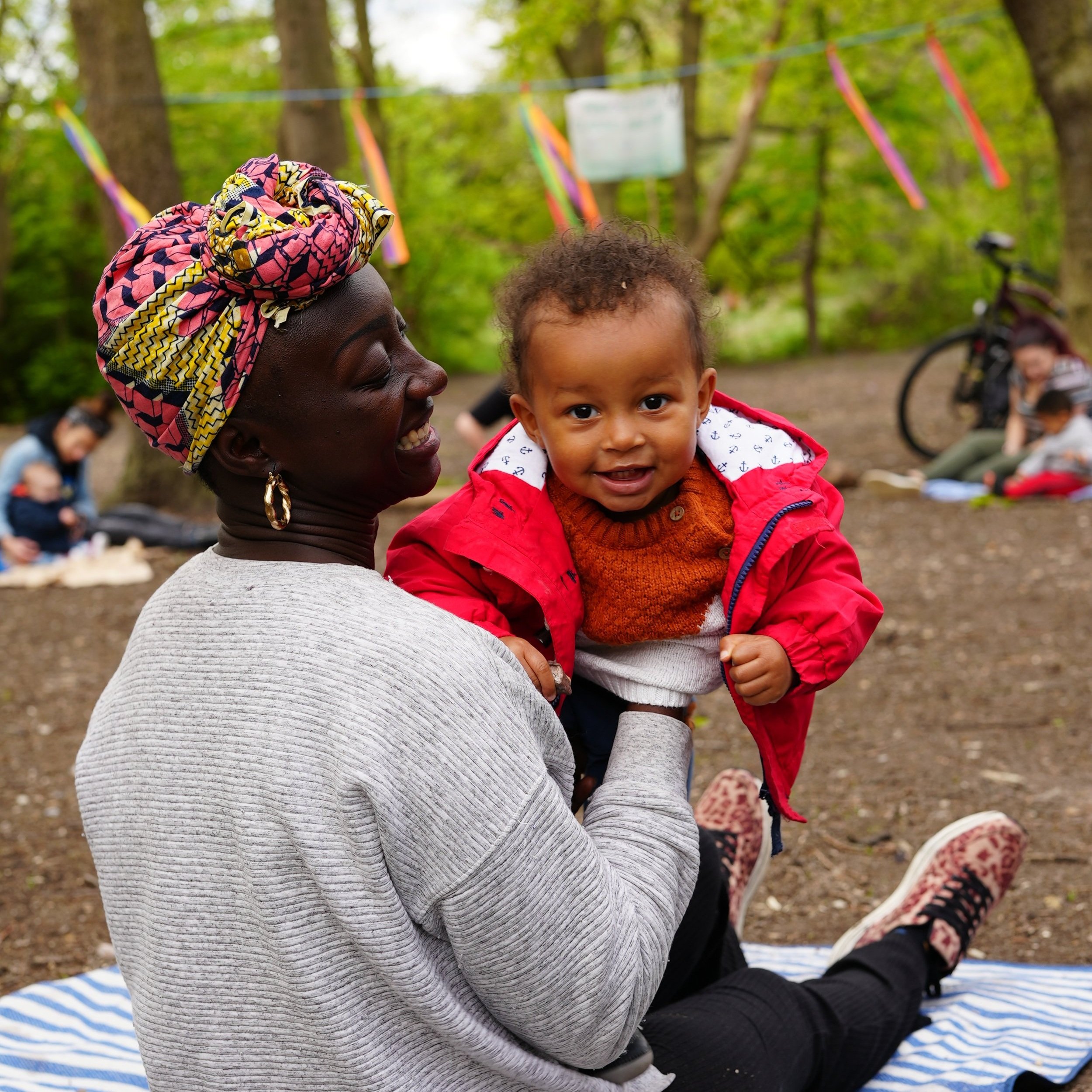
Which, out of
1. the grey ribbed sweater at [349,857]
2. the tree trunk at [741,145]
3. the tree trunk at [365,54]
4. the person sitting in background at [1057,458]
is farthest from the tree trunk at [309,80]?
the grey ribbed sweater at [349,857]

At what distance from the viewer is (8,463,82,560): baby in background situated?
706 cm

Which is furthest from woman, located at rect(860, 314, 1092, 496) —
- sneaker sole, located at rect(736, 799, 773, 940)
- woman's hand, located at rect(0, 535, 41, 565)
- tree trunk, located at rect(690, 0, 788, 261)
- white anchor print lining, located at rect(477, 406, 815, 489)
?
white anchor print lining, located at rect(477, 406, 815, 489)

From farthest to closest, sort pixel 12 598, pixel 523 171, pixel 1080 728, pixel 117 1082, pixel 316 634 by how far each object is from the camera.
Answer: pixel 523 171 → pixel 12 598 → pixel 1080 728 → pixel 117 1082 → pixel 316 634

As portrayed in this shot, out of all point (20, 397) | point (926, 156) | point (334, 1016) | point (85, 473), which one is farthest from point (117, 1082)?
point (926, 156)

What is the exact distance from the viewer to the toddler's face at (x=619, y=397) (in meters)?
1.71

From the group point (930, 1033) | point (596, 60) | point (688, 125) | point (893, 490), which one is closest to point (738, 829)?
point (930, 1033)

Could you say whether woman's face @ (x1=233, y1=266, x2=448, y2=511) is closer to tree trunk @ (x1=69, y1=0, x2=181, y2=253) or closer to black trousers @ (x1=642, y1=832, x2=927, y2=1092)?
black trousers @ (x1=642, y1=832, x2=927, y2=1092)

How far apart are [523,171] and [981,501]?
53.0 feet

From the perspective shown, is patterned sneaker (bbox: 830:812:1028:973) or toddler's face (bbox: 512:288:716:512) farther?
patterned sneaker (bbox: 830:812:1028:973)

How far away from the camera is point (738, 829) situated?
2.61m

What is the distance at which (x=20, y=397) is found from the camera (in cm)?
1712

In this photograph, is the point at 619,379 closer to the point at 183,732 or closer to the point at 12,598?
the point at 183,732

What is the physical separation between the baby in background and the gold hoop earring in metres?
6.12

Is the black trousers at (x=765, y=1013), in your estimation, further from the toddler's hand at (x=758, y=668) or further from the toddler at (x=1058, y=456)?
the toddler at (x=1058, y=456)
